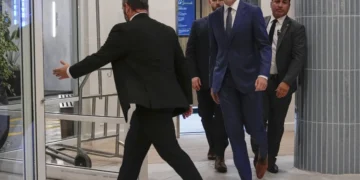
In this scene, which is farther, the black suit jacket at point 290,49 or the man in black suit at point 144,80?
the black suit jacket at point 290,49

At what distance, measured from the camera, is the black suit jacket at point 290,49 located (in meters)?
5.27

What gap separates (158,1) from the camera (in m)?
7.46

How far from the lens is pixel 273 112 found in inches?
212

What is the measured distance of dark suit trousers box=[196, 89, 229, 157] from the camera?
18.2ft

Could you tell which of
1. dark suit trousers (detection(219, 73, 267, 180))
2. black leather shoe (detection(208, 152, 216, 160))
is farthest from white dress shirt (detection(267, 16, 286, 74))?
black leather shoe (detection(208, 152, 216, 160))

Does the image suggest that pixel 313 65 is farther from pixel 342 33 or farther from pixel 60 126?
pixel 60 126

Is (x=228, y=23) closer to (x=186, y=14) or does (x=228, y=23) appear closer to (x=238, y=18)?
(x=238, y=18)

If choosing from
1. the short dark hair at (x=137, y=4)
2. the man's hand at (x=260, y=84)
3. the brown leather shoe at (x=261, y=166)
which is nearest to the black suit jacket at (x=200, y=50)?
the brown leather shoe at (x=261, y=166)

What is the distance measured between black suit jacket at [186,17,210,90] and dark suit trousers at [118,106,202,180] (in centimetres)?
190

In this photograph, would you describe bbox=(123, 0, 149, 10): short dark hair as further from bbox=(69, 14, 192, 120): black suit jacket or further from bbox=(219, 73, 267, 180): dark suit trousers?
bbox=(219, 73, 267, 180): dark suit trousers

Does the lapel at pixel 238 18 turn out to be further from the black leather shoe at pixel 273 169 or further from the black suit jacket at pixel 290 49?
the black leather shoe at pixel 273 169

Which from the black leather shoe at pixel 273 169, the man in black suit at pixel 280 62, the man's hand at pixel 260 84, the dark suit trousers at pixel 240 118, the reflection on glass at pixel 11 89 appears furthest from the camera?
the black leather shoe at pixel 273 169

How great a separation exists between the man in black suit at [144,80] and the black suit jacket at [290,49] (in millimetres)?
1686

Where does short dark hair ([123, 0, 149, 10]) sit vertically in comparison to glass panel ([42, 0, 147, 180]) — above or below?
above
